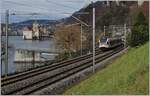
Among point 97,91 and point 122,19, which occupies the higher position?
point 122,19

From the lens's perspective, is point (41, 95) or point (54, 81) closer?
point (41, 95)

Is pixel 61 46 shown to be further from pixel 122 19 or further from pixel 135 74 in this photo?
pixel 135 74

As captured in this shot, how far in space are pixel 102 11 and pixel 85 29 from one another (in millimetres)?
12162

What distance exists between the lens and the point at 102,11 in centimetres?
4500

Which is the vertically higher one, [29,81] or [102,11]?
[102,11]

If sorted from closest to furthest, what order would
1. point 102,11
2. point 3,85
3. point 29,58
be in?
1. point 3,85
2. point 102,11
3. point 29,58

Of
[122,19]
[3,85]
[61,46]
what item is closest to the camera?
[3,85]

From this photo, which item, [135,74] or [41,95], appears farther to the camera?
[41,95]

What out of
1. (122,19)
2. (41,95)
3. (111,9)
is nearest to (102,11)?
(111,9)

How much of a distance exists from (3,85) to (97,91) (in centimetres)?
508

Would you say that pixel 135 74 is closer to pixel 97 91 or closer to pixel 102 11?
pixel 97 91

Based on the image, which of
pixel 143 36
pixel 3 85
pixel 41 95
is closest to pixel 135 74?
pixel 41 95

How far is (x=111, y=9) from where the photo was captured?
45.1 meters

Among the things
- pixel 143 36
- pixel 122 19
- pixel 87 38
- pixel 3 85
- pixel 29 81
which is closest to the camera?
pixel 3 85
